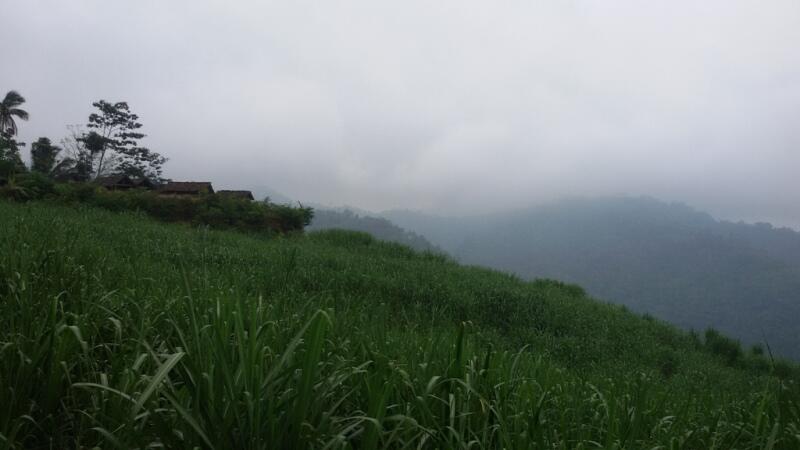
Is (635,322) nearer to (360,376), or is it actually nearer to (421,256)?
(421,256)

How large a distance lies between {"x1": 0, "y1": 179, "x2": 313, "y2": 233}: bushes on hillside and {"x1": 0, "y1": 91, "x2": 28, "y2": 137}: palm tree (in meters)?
27.7

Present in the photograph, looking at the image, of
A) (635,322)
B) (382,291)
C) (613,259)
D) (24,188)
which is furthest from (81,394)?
(613,259)

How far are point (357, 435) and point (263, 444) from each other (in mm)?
371

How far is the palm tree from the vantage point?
127 feet

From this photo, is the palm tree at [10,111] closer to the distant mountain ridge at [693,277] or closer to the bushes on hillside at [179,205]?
the bushes on hillside at [179,205]

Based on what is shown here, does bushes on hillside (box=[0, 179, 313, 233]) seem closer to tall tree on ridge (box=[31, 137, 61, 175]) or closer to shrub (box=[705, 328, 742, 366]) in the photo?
shrub (box=[705, 328, 742, 366])

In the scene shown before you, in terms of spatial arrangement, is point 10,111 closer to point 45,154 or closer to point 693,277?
point 45,154

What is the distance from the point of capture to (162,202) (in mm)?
19109

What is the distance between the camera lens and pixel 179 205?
19.4 meters

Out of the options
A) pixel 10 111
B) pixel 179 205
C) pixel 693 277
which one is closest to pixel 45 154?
pixel 10 111

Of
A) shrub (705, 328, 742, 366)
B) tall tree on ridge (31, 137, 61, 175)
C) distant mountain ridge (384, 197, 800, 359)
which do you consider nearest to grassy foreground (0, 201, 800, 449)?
shrub (705, 328, 742, 366)

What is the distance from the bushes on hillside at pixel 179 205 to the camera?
56.4 feet

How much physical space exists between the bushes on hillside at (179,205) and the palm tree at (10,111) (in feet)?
91.0

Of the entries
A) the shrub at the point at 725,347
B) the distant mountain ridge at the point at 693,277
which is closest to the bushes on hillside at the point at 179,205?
the shrub at the point at 725,347
